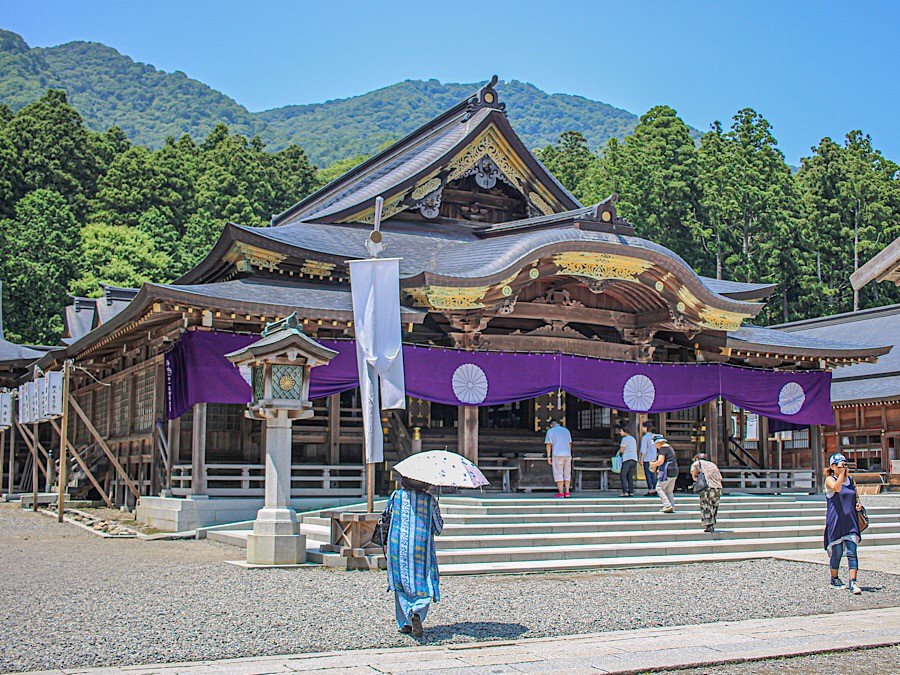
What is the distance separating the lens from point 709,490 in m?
15.2

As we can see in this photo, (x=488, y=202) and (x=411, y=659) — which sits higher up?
(x=488, y=202)

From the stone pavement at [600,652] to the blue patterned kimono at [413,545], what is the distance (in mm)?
555

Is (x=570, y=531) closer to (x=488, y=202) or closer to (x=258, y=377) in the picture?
(x=258, y=377)

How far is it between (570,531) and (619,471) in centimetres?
423

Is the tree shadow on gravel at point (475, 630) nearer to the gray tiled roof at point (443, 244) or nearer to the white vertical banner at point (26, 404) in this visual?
the gray tiled roof at point (443, 244)

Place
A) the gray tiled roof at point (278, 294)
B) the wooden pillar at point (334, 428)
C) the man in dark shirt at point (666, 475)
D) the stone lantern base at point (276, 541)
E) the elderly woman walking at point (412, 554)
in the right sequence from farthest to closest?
the wooden pillar at point (334, 428)
the gray tiled roof at point (278, 294)
the man in dark shirt at point (666, 475)
the stone lantern base at point (276, 541)
the elderly woman walking at point (412, 554)

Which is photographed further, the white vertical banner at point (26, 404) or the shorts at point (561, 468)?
the white vertical banner at point (26, 404)

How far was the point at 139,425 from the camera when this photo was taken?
20641 millimetres

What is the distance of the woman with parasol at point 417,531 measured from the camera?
27.0ft

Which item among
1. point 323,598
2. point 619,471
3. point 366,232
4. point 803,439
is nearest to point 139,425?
point 366,232

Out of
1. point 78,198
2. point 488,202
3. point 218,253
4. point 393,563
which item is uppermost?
point 78,198

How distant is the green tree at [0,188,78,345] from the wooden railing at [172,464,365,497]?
24881 mm

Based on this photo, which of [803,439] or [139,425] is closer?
[139,425]

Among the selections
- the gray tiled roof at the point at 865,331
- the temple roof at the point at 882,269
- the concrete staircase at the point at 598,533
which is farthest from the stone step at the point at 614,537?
the gray tiled roof at the point at 865,331
